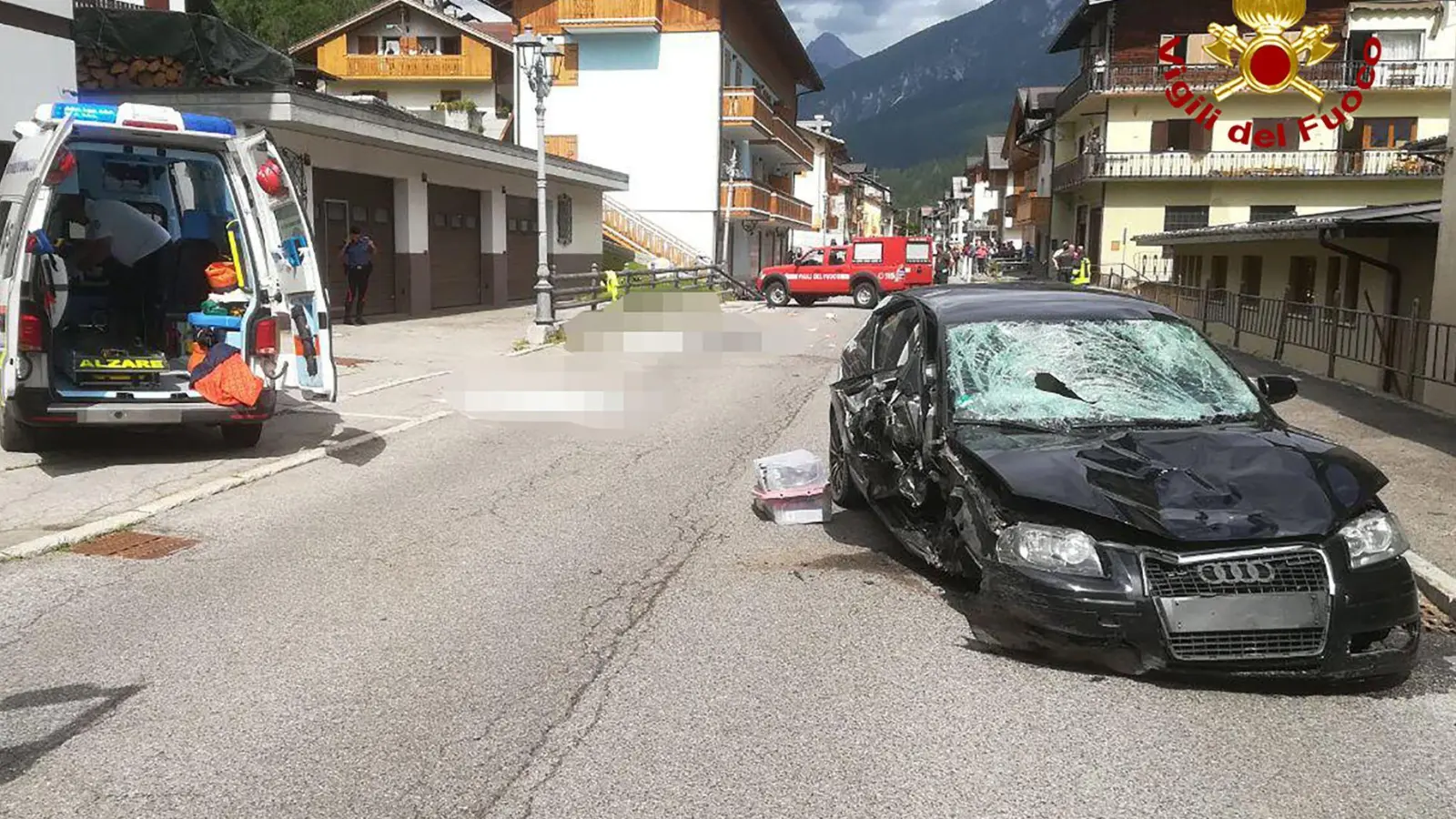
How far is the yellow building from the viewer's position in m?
45.2

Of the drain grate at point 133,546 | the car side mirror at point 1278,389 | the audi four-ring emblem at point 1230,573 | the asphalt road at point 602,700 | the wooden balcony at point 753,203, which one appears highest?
the wooden balcony at point 753,203

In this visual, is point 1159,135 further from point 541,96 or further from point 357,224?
point 357,224

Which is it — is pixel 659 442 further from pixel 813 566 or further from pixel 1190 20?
pixel 1190 20

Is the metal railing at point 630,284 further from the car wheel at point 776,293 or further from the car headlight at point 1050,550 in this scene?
the car headlight at point 1050,550

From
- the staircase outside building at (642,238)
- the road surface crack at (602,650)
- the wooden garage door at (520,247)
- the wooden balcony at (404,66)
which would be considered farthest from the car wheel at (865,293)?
the road surface crack at (602,650)

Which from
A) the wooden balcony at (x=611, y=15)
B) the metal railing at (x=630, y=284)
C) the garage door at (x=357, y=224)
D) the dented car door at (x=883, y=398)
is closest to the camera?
the dented car door at (x=883, y=398)

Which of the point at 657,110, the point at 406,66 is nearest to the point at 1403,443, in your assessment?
the point at 657,110

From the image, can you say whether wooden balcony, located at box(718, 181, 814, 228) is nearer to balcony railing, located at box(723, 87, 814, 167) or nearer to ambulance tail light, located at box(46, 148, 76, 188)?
balcony railing, located at box(723, 87, 814, 167)

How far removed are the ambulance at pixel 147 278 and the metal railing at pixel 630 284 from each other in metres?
10.4

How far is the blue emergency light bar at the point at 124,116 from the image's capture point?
26.8ft

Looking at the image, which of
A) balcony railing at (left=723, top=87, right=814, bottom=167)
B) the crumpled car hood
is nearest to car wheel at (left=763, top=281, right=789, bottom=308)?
balcony railing at (left=723, top=87, right=814, bottom=167)

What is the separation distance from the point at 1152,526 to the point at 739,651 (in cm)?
175

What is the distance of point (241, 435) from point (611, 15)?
36.6 m

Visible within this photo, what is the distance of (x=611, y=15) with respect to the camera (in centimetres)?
4303
